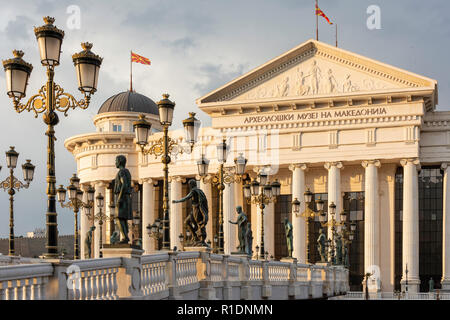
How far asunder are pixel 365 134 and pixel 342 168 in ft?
12.8

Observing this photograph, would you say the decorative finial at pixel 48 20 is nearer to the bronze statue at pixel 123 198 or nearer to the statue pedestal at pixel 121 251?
the bronze statue at pixel 123 198

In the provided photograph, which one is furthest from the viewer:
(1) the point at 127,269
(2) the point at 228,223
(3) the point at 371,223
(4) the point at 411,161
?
(2) the point at 228,223

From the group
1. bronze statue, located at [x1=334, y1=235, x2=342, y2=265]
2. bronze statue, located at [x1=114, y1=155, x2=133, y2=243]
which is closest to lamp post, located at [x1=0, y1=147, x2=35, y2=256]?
bronze statue, located at [x1=114, y1=155, x2=133, y2=243]

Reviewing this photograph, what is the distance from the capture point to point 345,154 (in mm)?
68125

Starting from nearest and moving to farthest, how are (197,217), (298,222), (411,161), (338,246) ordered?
(197,217) → (338,246) → (411,161) → (298,222)

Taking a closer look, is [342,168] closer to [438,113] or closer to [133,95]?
[438,113]

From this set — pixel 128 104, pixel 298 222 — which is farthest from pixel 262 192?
pixel 128 104

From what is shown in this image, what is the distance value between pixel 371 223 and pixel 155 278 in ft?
165

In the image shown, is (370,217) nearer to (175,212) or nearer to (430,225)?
(430,225)

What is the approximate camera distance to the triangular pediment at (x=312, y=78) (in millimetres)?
67062

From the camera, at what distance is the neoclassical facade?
217 ft

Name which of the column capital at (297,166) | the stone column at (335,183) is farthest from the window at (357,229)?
the column capital at (297,166)
